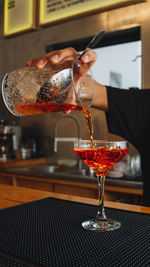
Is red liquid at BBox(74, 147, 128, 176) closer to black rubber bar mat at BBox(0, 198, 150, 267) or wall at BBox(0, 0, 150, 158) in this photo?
black rubber bar mat at BBox(0, 198, 150, 267)

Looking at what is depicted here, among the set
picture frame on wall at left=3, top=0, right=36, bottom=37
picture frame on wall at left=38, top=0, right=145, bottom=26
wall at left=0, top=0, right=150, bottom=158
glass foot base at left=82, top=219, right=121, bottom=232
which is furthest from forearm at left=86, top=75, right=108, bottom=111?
picture frame on wall at left=3, top=0, right=36, bottom=37

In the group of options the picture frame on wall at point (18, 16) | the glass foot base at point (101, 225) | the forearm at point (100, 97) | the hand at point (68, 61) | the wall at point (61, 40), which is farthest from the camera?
the picture frame on wall at point (18, 16)

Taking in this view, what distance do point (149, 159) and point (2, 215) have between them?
0.74 metres

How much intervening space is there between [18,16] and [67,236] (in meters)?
3.26

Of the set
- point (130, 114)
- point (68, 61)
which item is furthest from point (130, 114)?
point (68, 61)

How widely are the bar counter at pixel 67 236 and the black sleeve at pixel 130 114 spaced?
1.76ft

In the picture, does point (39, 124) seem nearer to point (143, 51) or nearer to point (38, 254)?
point (143, 51)

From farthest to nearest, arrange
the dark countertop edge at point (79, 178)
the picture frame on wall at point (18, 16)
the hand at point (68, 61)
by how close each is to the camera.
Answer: the picture frame on wall at point (18, 16) < the dark countertop edge at point (79, 178) < the hand at point (68, 61)

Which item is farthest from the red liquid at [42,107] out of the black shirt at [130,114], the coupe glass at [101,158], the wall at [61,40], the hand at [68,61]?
the wall at [61,40]

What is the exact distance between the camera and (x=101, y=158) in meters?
0.69

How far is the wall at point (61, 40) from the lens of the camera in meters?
2.55

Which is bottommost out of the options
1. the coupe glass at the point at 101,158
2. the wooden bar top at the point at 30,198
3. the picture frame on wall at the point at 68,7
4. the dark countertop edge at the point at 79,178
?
the dark countertop edge at the point at 79,178

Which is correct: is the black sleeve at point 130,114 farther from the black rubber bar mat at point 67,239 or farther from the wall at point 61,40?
the wall at point 61,40

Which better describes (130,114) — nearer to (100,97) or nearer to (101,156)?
(100,97)
